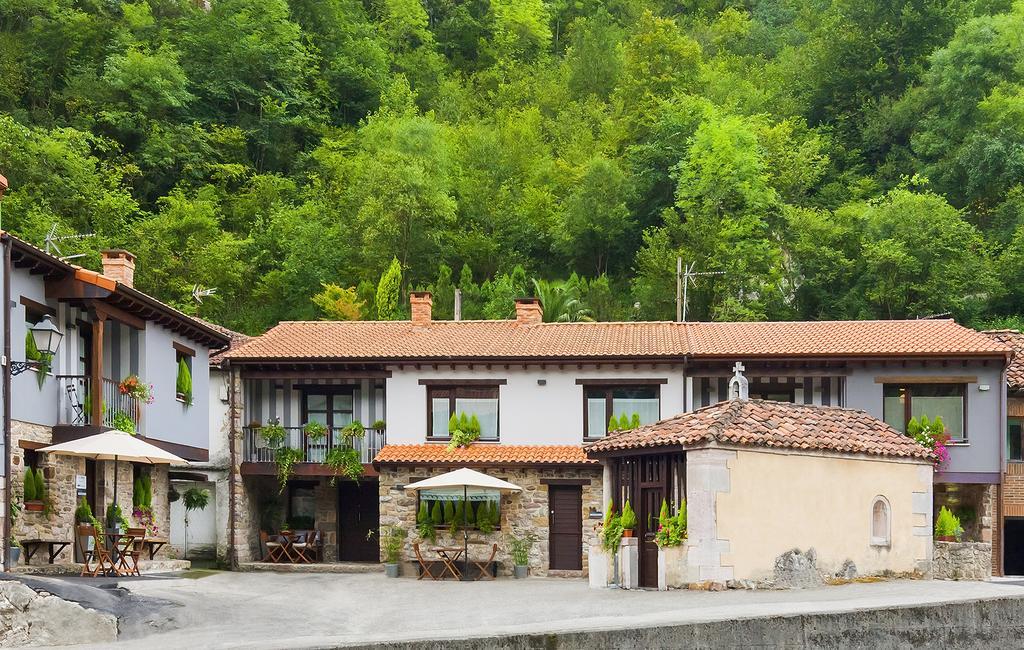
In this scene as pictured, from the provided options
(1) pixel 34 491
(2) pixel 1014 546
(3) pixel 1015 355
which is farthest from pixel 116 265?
(2) pixel 1014 546

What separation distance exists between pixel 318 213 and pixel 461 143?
29.7ft

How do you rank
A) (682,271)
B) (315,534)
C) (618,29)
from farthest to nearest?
1. (618,29)
2. (682,271)
3. (315,534)

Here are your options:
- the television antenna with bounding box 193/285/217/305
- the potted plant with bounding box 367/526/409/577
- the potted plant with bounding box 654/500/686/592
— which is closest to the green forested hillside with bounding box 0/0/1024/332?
the television antenna with bounding box 193/285/217/305

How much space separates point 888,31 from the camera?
60.2m

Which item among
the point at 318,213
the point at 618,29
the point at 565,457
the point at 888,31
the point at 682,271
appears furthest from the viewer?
the point at 618,29

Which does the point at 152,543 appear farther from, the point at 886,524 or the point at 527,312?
the point at 527,312

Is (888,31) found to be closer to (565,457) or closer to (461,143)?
(461,143)

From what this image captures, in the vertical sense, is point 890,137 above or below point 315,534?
above

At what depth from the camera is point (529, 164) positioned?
61.1 m

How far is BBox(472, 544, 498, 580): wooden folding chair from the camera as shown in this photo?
2875cm

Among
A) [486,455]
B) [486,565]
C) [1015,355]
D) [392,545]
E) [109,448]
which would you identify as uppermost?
[1015,355]

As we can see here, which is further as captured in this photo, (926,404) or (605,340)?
(605,340)

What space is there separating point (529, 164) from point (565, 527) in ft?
107

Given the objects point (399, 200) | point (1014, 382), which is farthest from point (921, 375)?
point (399, 200)
